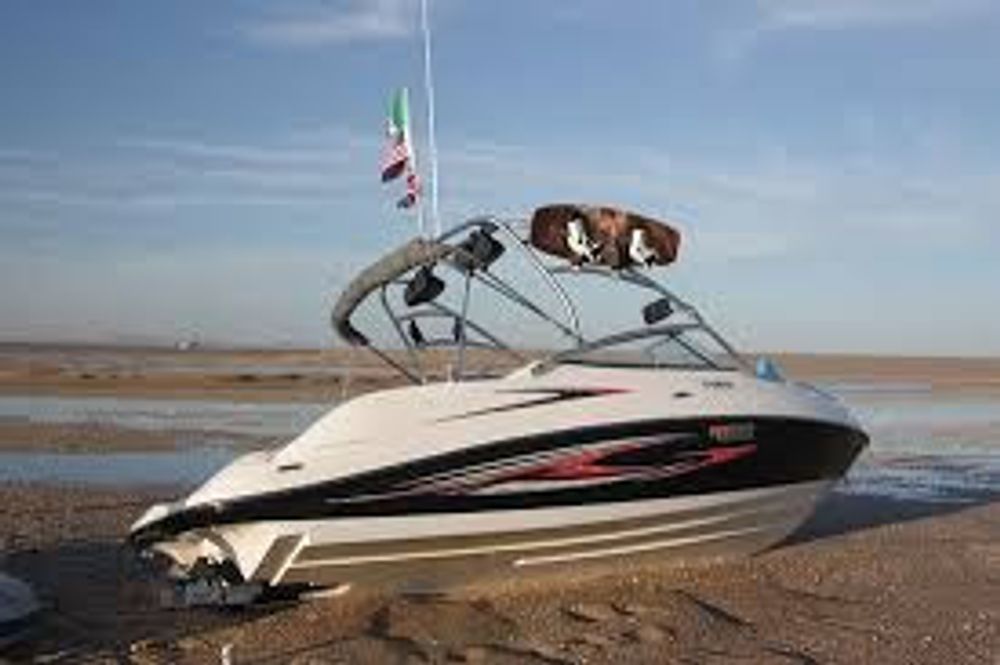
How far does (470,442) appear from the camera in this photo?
952cm

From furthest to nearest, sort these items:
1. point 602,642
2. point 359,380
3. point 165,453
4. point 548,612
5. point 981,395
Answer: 1. point 981,395
2. point 359,380
3. point 165,453
4. point 548,612
5. point 602,642

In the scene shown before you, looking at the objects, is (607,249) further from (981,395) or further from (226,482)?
(981,395)

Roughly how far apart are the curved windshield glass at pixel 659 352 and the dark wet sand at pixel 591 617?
1.28 m

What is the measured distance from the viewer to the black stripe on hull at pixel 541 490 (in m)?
9.18

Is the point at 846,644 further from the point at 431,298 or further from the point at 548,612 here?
the point at 431,298

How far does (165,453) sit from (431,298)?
11.4 metres

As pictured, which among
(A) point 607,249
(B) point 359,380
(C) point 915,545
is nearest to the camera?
(A) point 607,249

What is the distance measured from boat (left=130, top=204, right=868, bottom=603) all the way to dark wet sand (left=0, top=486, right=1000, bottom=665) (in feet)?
0.66

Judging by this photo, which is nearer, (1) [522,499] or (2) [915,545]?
(1) [522,499]

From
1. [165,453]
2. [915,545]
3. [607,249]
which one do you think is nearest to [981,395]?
[165,453]

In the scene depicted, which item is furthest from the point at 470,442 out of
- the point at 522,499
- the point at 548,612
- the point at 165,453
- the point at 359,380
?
the point at 359,380

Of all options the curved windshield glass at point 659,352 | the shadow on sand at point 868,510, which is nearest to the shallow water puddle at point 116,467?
the shadow on sand at point 868,510

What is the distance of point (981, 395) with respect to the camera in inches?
1891

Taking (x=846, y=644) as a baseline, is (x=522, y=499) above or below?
above
